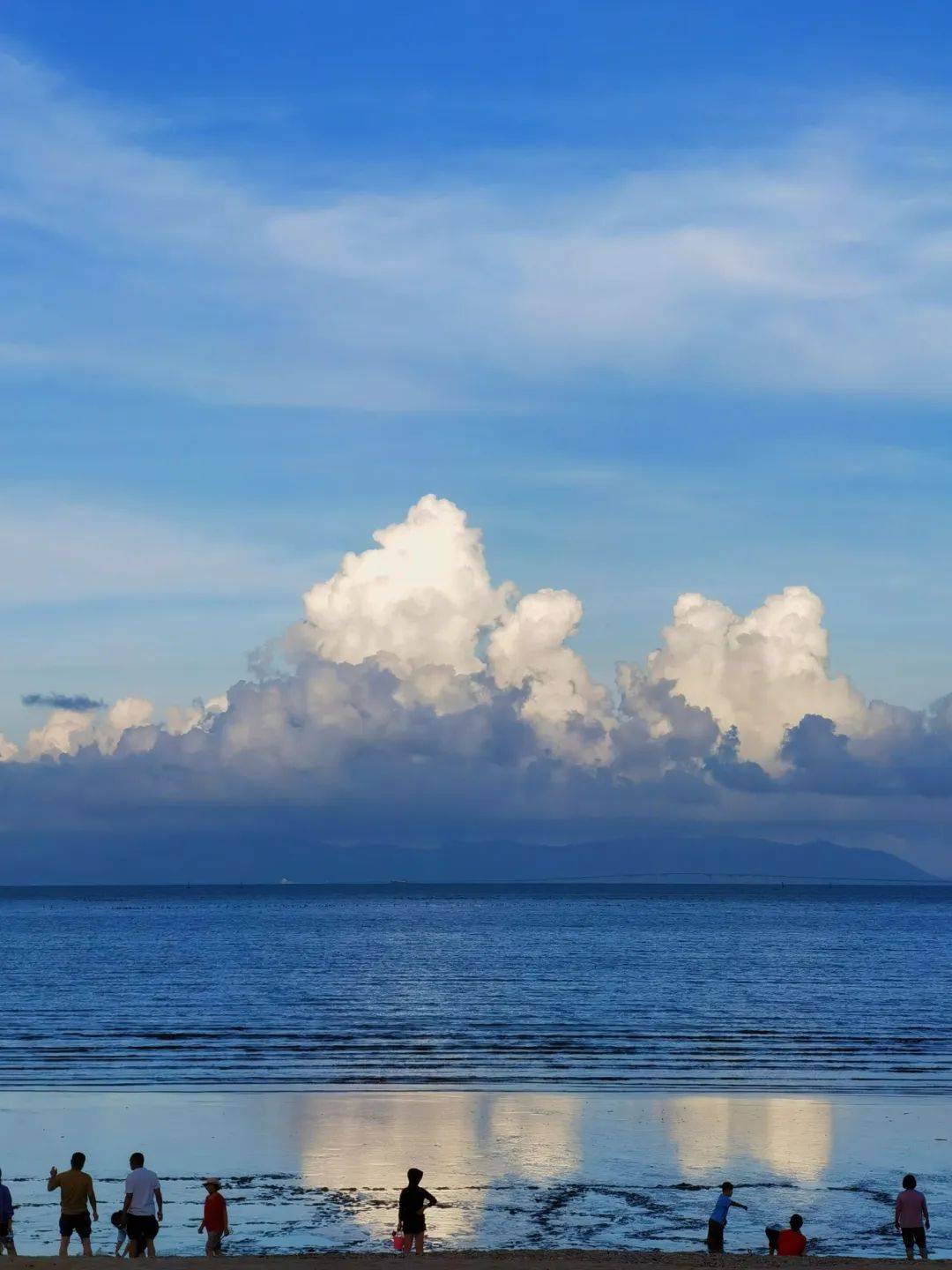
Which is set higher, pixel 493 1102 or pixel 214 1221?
pixel 214 1221

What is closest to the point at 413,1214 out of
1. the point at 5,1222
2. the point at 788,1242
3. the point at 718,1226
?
the point at 718,1226

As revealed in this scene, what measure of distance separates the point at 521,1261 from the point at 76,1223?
341 inches

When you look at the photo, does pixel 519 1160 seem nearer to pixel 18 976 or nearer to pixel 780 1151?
pixel 780 1151

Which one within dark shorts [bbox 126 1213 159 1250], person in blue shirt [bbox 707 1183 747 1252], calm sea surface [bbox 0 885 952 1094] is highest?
dark shorts [bbox 126 1213 159 1250]

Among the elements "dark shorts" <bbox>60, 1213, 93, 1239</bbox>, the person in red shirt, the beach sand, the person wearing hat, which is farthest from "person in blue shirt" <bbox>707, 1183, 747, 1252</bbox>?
"dark shorts" <bbox>60, 1213, 93, 1239</bbox>

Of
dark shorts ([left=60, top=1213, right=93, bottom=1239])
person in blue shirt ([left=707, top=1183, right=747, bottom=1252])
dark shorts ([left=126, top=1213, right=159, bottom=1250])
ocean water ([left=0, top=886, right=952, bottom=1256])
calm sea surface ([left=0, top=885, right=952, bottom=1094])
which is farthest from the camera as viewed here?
calm sea surface ([left=0, top=885, right=952, bottom=1094])

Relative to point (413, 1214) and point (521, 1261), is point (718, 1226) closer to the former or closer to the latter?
point (521, 1261)

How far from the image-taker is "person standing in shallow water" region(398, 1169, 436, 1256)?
27.6 m

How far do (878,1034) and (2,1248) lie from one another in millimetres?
48747

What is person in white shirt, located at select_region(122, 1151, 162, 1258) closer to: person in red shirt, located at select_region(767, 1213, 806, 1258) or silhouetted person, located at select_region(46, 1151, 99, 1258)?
silhouetted person, located at select_region(46, 1151, 99, 1258)

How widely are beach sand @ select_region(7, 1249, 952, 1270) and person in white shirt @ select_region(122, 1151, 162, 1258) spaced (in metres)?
1.02

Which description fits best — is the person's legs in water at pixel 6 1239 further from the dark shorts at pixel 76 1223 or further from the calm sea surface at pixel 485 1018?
the calm sea surface at pixel 485 1018

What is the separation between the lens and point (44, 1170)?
118 feet

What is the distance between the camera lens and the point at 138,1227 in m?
27.0
